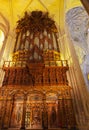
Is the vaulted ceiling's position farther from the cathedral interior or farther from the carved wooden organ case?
the carved wooden organ case

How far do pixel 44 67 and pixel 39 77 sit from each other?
57 centimetres

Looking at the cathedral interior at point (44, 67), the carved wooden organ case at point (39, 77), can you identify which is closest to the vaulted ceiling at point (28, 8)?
the cathedral interior at point (44, 67)

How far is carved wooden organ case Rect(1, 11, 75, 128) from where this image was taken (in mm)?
5547

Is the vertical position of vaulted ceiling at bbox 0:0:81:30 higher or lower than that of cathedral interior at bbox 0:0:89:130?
higher

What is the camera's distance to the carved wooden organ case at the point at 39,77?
5547mm

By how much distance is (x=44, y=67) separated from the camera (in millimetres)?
7027

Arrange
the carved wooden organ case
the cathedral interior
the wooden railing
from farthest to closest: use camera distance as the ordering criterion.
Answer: the wooden railing
the carved wooden organ case
the cathedral interior

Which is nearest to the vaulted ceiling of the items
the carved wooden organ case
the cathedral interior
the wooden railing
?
the cathedral interior

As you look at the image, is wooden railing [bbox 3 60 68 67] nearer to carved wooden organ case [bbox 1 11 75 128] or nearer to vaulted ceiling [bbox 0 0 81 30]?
carved wooden organ case [bbox 1 11 75 128]

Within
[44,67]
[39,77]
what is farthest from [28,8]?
[39,77]

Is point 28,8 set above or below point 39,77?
above

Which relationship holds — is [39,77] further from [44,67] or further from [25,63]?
[25,63]

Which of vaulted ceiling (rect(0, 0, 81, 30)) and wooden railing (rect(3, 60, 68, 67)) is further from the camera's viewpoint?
vaulted ceiling (rect(0, 0, 81, 30))

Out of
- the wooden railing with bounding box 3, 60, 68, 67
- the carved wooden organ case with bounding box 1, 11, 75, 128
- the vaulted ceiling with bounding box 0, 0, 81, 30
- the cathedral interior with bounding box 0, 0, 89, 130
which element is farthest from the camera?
the vaulted ceiling with bounding box 0, 0, 81, 30
